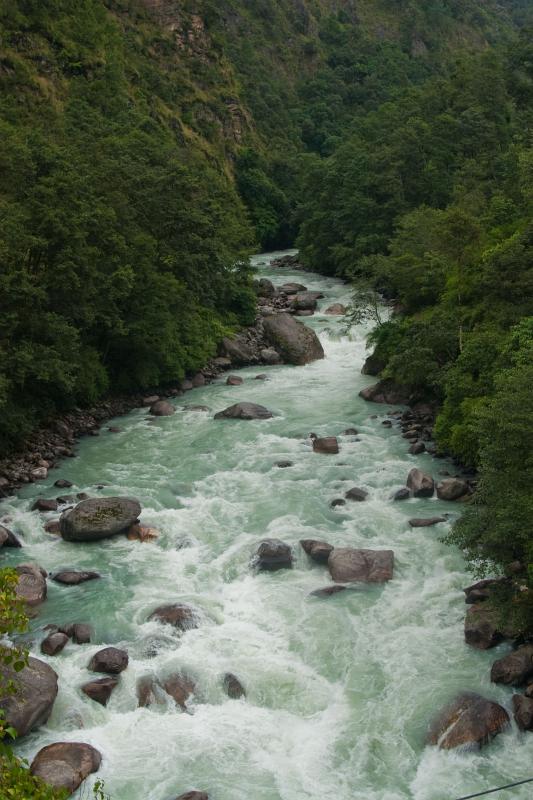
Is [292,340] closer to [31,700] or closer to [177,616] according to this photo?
[177,616]

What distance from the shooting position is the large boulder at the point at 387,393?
31.8 m

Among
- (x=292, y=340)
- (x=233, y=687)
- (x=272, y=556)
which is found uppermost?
(x=292, y=340)

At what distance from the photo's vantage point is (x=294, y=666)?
1638 cm

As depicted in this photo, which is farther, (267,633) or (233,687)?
(267,633)

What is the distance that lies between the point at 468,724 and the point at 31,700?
7877 millimetres

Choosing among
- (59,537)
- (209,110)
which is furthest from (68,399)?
(209,110)

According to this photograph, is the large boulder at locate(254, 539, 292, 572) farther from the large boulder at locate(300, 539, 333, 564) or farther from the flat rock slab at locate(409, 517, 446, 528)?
the flat rock slab at locate(409, 517, 446, 528)

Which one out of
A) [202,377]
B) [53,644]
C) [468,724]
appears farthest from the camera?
[202,377]

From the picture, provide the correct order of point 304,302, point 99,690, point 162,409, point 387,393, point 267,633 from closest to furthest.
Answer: point 99,690 < point 267,633 < point 162,409 < point 387,393 < point 304,302

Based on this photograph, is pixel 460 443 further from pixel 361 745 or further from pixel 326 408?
pixel 361 745

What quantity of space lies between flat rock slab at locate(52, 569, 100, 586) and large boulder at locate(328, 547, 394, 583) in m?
5.82

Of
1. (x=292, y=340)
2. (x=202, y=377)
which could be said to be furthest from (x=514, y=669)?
(x=292, y=340)

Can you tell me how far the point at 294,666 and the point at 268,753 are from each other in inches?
94.1

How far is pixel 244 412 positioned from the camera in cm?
3048
